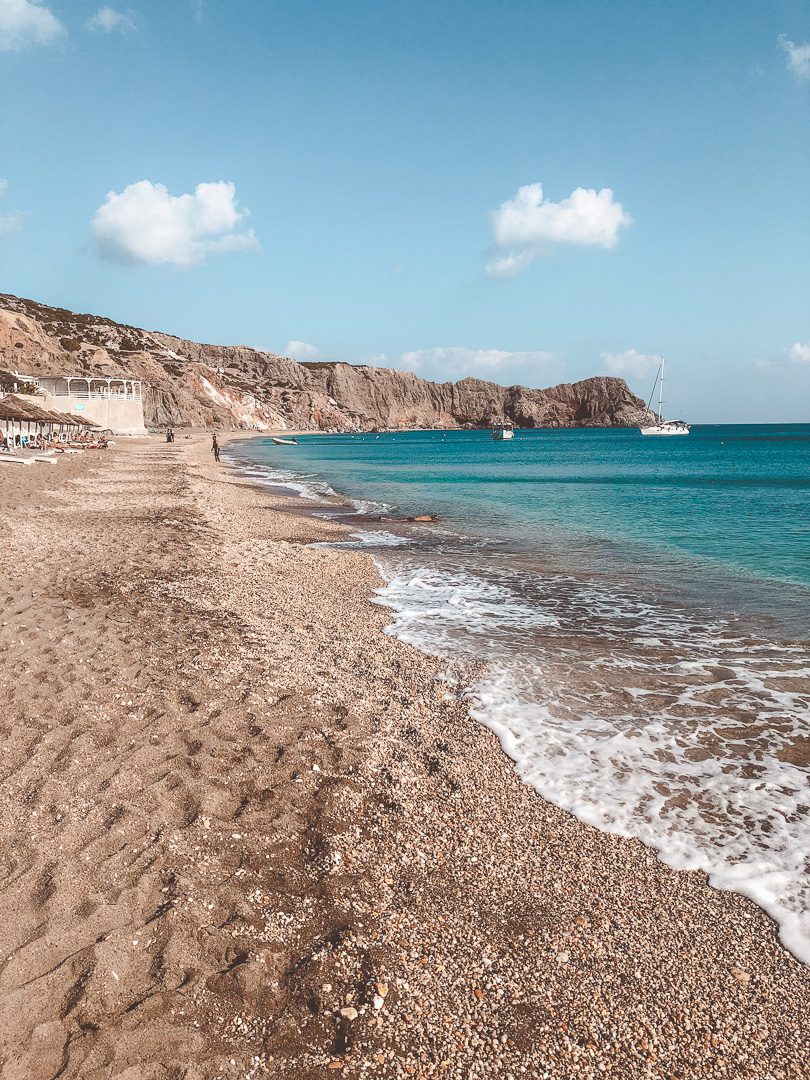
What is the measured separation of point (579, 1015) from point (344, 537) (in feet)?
54.2

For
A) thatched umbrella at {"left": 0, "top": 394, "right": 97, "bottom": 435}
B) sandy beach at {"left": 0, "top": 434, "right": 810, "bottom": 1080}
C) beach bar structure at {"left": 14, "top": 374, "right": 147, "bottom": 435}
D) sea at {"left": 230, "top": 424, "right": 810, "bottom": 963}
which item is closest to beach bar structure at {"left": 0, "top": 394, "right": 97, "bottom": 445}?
thatched umbrella at {"left": 0, "top": 394, "right": 97, "bottom": 435}

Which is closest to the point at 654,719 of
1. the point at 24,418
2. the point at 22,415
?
the point at 22,415

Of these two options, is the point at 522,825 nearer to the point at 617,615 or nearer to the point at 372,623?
the point at 372,623

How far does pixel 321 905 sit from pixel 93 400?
70978 mm

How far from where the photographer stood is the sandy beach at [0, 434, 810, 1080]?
10.7 feet

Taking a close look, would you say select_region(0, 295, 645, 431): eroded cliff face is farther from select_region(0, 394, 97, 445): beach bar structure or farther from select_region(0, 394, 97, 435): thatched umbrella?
select_region(0, 394, 97, 435): thatched umbrella

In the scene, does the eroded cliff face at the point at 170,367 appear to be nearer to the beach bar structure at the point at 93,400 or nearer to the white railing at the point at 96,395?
the beach bar structure at the point at 93,400

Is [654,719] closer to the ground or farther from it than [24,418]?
closer to the ground

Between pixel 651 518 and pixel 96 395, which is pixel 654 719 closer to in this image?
pixel 651 518

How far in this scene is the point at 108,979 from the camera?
3.49m

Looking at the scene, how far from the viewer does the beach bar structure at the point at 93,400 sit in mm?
59438

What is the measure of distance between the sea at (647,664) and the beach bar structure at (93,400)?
159 feet

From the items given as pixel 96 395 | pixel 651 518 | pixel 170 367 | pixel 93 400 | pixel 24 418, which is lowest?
pixel 651 518

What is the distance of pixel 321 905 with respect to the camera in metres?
4.18
